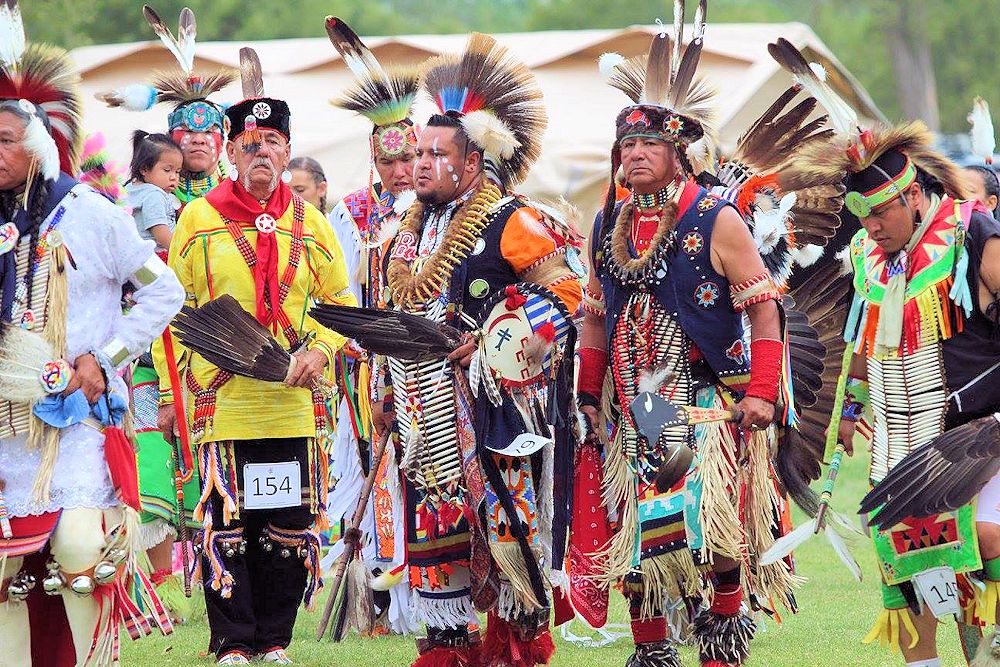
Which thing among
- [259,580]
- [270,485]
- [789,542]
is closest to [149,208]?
[270,485]

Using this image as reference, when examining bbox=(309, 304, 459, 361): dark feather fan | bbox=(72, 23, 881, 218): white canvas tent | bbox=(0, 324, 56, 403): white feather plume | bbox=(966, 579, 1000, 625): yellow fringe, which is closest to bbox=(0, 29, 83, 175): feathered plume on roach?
bbox=(0, 324, 56, 403): white feather plume

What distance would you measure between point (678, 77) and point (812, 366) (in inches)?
56.4

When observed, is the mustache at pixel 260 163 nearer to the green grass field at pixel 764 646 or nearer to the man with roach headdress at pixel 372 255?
the man with roach headdress at pixel 372 255

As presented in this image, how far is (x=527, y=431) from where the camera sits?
5641 millimetres

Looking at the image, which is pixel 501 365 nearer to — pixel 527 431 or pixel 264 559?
pixel 527 431

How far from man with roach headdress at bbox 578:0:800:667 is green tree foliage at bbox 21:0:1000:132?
964 inches

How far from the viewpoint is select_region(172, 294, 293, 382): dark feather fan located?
5.82 m

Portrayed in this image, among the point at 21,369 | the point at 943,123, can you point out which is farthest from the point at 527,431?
the point at 943,123

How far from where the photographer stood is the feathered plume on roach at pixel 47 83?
16.2 feet

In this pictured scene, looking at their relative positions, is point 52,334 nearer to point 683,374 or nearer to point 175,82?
point 683,374

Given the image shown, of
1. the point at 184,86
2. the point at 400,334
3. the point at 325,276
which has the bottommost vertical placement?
the point at 400,334

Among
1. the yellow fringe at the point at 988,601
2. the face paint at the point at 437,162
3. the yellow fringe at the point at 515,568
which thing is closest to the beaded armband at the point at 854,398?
the yellow fringe at the point at 988,601

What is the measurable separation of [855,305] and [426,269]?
149 centimetres

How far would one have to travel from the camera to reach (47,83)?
16.5 ft
